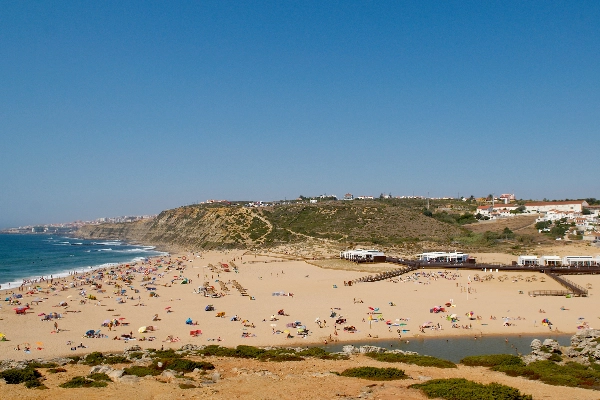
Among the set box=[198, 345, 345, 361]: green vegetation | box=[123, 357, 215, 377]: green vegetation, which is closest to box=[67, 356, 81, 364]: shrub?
box=[123, 357, 215, 377]: green vegetation

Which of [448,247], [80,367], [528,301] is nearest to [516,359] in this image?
[528,301]

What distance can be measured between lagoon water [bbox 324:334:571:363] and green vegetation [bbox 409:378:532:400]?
8.00 m

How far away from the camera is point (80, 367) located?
805 inches

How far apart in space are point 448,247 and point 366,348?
52528 mm

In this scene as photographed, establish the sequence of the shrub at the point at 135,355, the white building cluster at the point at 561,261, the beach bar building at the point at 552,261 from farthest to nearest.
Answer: the beach bar building at the point at 552,261 < the white building cluster at the point at 561,261 < the shrub at the point at 135,355

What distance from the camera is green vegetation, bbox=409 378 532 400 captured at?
14336mm

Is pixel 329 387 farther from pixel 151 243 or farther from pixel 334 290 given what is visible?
pixel 151 243

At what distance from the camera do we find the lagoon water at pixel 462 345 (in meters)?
24.1

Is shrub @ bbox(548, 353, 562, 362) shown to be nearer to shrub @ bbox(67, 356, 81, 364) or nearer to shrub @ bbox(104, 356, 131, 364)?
shrub @ bbox(104, 356, 131, 364)

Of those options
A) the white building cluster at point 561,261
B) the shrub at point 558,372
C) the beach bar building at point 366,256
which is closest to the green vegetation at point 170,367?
the shrub at point 558,372

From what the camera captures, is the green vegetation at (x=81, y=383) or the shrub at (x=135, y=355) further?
the shrub at (x=135, y=355)

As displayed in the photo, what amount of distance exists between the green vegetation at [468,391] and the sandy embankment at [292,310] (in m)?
11.3

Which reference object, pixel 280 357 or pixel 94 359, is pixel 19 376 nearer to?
pixel 94 359

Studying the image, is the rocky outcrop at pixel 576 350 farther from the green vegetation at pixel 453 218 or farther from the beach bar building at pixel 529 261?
the green vegetation at pixel 453 218
